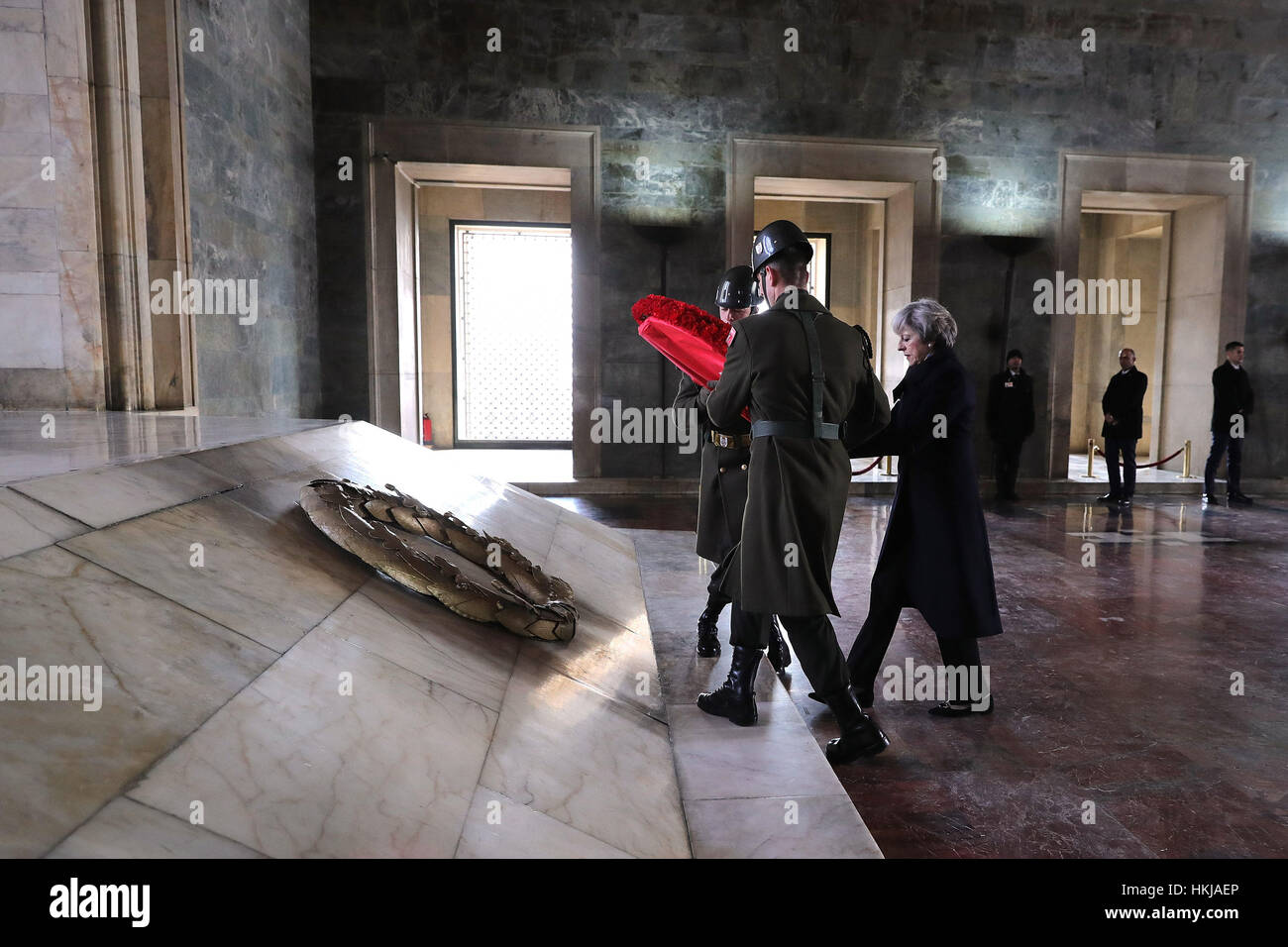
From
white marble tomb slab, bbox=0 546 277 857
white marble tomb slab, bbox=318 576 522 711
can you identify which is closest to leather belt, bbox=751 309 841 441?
white marble tomb slab, bbox=318 576 522 711

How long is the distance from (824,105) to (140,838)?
10.4 meters

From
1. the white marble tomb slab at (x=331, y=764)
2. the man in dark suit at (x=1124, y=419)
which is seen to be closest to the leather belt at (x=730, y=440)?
the white marble tomb slab at (x=331, y=764)

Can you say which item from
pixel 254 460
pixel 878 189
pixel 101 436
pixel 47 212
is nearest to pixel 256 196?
pixel 47 212

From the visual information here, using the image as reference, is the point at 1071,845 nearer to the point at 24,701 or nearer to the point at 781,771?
the point at 781,771

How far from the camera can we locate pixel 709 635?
3.71 metres

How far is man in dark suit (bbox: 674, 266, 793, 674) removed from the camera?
344 cm

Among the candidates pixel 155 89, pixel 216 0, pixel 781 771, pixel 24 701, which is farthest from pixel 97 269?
pixel 781 771

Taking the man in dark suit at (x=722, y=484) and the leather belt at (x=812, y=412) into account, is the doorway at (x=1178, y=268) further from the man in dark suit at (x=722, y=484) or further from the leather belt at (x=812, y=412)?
the leather belt at (x=812, y=412)

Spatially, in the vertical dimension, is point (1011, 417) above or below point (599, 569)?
above

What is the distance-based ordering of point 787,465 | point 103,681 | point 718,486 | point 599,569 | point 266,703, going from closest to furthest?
1. point 103,681
2. point 266,703
3. point 787,465
4. point 718,486
5. point 599,569

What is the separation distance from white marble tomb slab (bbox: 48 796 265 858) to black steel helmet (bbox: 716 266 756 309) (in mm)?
2923

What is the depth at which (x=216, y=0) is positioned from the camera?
6496 millimetres

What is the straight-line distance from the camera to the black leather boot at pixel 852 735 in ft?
9.28

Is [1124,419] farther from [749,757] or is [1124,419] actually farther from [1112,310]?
[749,757]
